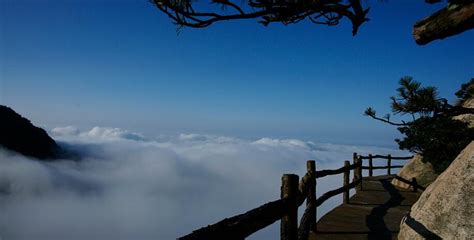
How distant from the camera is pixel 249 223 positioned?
10.2 feet

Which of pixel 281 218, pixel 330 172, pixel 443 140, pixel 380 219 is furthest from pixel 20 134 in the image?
pixel 281 218

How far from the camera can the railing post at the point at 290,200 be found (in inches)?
173

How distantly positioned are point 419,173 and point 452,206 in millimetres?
→ 12659

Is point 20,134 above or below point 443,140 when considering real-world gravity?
above

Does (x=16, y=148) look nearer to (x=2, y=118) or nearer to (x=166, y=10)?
(x=2, y=118)

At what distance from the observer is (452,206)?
4.86 m

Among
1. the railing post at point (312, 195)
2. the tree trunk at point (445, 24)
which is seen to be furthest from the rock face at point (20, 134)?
the tree trunk at point (445, 24)

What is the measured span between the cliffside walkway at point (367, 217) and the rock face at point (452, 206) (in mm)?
1684

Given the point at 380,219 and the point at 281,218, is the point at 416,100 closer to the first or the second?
the point at 281,218

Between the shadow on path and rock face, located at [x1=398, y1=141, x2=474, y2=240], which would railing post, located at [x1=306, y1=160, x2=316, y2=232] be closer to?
the shadow on path

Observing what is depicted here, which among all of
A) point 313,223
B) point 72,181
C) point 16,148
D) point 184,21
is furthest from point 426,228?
point 72,181

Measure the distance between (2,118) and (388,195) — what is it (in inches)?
2897

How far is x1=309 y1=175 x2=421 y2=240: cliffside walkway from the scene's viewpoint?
714 centimetres

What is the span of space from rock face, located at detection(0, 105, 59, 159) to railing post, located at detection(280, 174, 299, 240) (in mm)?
76956
